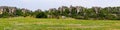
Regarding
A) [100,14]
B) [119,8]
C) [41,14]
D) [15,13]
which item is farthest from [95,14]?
[15,13]

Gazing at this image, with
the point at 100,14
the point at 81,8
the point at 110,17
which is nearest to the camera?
the point at 110,17

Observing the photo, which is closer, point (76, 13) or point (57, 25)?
point (57, 25)

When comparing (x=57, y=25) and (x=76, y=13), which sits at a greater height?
(x=57, y=25)

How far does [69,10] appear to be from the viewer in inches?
3871

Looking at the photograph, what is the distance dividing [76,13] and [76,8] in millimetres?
7782

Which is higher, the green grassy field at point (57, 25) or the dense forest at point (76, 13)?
the green grassy field at point (57, 25)

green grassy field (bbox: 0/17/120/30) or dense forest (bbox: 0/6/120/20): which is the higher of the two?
green grassy field (bbox: 0/17/120/30)

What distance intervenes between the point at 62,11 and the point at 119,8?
22.4m

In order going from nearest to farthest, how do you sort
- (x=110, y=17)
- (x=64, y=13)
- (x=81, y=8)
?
1. (x=110, y=17)
2. (x=64, y=13)
3. (x=81, y=8)

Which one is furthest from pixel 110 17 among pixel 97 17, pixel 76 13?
pixel 76 13

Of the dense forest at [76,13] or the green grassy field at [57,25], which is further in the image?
the dense forest at [76,13]

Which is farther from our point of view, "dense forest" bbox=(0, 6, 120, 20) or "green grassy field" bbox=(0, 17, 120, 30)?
"dense forest" bbox=(0, 6, 120, 20)

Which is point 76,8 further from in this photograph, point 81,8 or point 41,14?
point 41,14

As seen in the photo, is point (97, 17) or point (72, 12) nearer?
point (97, 17)
